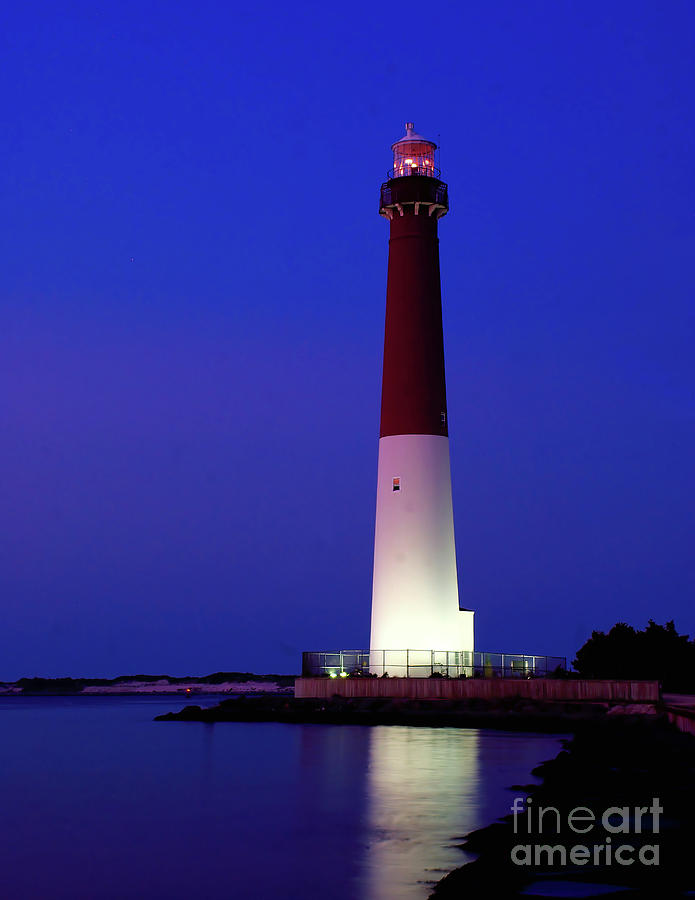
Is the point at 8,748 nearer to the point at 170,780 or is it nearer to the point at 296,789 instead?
the point at 170,780

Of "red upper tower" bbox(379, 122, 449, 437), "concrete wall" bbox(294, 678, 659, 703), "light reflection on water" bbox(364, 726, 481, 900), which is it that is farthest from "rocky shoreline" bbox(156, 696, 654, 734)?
"red upper tower" bbox(379, 122, 449, 437)

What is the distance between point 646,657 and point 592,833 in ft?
96.7

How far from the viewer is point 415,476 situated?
33844 millimetres

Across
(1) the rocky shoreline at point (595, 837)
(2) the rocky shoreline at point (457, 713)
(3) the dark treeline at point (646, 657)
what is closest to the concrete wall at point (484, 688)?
(2) the rocky shoreline at point (457, 713)

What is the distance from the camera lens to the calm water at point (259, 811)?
12391 millimetres

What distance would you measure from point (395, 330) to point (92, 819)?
19938 mm

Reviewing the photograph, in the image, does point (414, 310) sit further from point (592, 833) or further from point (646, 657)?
point (592, 833)

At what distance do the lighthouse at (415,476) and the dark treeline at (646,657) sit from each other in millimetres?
7761

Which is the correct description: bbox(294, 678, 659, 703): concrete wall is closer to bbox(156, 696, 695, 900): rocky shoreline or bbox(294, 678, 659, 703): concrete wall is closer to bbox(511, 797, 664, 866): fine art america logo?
bbox(156, 696, 695, 900): rocky shoreline

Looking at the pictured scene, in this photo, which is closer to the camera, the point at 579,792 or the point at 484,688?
the point at 579,792

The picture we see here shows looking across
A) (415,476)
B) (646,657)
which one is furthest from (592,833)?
(646,657)

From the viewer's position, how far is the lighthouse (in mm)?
33719

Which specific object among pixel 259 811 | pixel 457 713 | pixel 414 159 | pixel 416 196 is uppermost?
Result: pixel 414 159

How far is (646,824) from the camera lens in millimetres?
12633
